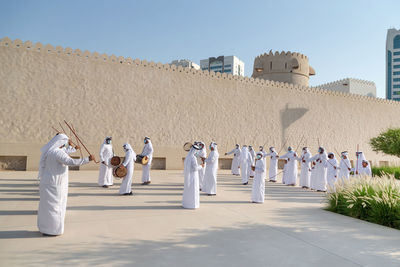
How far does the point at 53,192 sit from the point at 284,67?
25.5 m

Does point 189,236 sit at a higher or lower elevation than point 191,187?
lower

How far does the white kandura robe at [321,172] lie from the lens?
1193 centimetres

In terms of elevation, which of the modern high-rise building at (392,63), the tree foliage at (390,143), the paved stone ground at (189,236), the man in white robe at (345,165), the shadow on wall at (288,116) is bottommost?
the paved stone ground at (189,236)

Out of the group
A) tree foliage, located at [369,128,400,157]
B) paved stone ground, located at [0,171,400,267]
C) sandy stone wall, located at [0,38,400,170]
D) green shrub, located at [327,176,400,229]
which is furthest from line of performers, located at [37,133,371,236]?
tree foliage, located at [369,128,400,157]

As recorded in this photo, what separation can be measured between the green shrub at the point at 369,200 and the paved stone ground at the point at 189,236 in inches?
13.4

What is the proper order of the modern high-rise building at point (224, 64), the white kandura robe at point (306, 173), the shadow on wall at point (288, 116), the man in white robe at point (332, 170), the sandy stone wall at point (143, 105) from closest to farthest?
the man in white robe at point (332, 170), the white kandura robe at point (306, 173), the sandy stone wall at point (143, 105), the shadow on wall at point (288, 116), the modern high-rise building at point (224, 64)

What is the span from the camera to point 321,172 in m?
12.1

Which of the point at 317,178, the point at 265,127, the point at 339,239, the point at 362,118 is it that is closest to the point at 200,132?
the point at 265,127

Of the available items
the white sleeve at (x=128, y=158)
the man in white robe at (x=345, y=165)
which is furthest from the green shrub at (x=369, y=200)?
the white sleeve at (x=128, y=158)

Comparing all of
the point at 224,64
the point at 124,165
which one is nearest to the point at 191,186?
the point at 124,165

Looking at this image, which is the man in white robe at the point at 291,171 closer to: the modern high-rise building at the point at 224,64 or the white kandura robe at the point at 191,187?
the white kandura robe at the point at 191,187

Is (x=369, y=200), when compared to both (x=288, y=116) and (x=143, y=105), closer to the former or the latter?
(x=143, y=105)

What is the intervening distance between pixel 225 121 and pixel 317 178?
821 centimetres

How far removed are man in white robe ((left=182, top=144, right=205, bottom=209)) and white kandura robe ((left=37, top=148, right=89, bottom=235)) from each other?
116 inches
